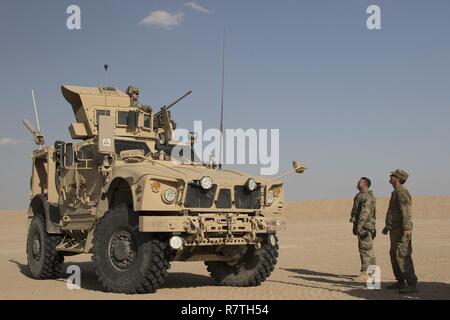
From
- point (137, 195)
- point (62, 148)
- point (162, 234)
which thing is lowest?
point (162, 234)

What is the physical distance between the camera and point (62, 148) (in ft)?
37.3

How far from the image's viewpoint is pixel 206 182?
30.6 feet

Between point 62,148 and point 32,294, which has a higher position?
point 62,148

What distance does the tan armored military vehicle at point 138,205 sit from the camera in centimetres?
905

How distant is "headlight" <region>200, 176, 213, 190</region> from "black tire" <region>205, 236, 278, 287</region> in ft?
5.16

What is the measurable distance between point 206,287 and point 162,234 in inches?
74.5

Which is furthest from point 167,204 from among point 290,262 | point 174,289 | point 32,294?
point 290,262

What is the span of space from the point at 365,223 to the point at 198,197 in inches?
147

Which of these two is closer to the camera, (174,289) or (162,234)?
(162,234)

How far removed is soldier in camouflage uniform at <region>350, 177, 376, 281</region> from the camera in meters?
11.6

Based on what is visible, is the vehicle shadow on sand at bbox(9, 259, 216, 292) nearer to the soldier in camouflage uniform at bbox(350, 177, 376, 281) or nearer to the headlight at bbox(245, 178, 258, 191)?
the headlight at bbox(245, 178, 258, 191)

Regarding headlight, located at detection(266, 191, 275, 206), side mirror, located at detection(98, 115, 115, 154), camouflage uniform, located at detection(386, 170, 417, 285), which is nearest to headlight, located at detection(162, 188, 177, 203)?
side mirror, located at detection(98, 115, 115, 154)
